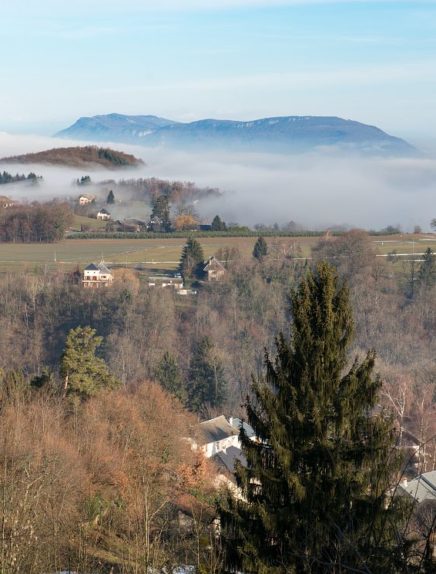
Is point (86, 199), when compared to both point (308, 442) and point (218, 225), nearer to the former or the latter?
point (218, 225)

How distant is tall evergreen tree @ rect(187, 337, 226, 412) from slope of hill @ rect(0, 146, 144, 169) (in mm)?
57516

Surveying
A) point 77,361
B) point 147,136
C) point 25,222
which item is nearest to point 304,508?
point 77,361

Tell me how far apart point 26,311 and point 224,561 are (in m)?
39.3

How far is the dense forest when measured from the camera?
930 centimetres

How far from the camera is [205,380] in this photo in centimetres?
3522

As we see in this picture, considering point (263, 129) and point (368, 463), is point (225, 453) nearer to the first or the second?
point (368, 463)

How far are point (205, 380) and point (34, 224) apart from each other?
1275 inches

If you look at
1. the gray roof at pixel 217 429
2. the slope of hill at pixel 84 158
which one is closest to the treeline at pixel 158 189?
the slope of hill at pixel 84 158

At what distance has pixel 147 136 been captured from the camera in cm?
19325

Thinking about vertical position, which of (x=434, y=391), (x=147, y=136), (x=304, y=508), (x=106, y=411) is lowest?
(x=434, y=391)

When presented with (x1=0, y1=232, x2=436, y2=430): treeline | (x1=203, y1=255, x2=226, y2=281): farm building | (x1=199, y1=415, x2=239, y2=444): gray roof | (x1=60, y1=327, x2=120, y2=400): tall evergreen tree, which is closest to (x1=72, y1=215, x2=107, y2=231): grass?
(x1=0, y1=232, x2=436, y2=430): treeline

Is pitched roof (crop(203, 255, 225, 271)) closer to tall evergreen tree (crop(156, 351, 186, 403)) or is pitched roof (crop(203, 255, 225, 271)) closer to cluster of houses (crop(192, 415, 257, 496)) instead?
tall evergreen tree (crop(156, 351, 186, 403))

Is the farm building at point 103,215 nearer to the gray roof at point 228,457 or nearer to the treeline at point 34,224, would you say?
the treeline at point 34,224

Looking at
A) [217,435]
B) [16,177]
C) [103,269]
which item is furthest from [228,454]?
[16,177]
